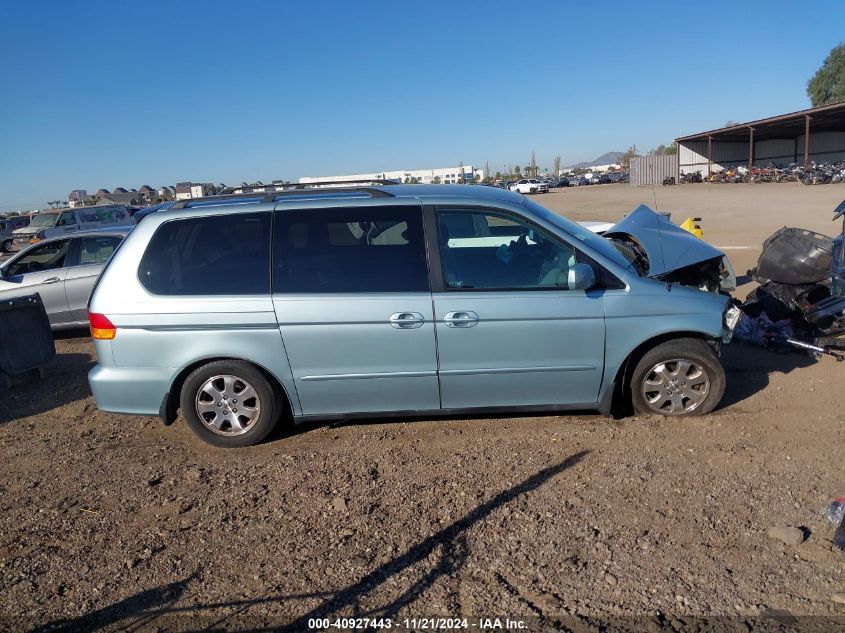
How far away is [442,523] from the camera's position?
12.2 feet

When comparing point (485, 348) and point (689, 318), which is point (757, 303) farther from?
point (485, 348)

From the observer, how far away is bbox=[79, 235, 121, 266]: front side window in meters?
9.27

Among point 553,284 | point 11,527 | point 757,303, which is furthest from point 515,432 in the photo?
point 757,303

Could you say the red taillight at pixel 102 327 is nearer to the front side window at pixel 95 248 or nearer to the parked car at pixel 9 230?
the front side window at pixel 95 248

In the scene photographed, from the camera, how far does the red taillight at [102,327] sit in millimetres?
4738

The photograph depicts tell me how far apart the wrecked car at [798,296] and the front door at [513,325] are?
9.11 ft

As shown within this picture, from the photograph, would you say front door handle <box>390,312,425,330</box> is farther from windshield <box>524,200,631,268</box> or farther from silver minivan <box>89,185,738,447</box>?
windshield <box>524,200,631,268</box>

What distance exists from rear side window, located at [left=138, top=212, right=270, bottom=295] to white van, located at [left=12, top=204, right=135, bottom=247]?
20.1 m

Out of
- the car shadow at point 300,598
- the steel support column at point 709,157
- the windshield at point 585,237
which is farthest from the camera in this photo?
the steel support column at point 709,157

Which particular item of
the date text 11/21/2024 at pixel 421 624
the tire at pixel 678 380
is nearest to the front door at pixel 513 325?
the tire at pixel 678 380

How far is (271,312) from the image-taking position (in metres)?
4.62

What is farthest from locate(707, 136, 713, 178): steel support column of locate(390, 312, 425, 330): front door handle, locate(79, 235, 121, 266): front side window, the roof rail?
locate(390, 312, 425, 330): front door handle

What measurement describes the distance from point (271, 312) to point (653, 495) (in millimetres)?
2777

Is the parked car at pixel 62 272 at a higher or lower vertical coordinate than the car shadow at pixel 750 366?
higher
